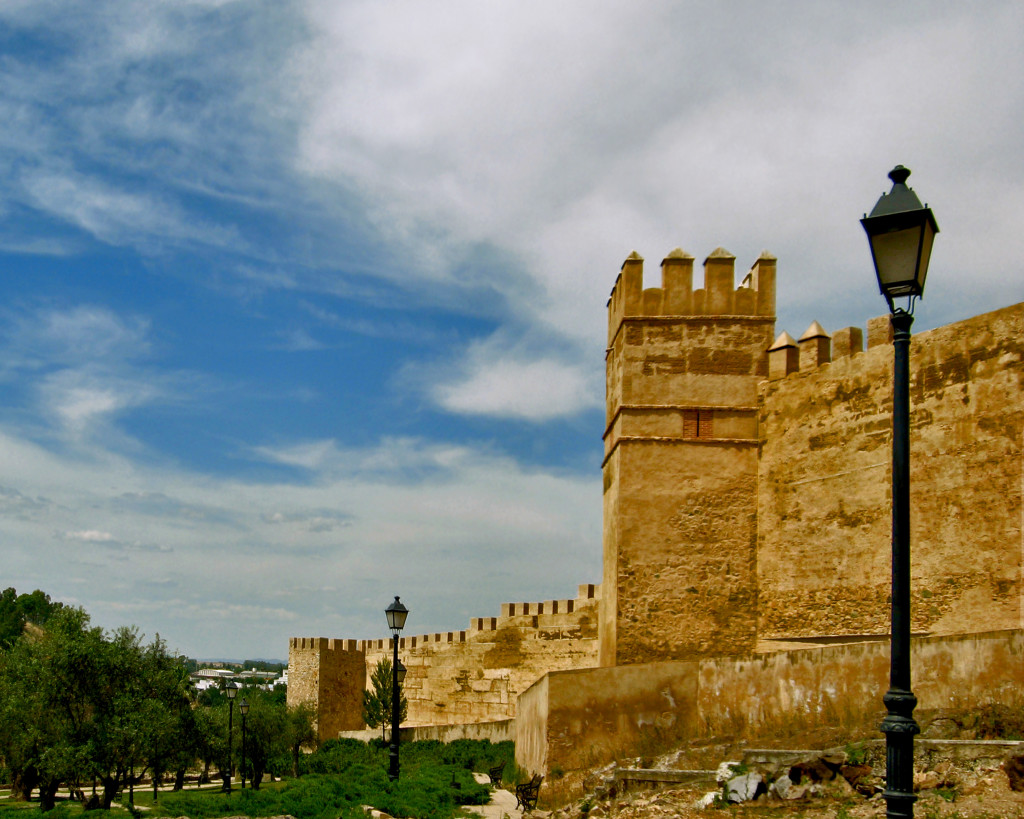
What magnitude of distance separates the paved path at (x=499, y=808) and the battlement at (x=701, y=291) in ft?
24.9

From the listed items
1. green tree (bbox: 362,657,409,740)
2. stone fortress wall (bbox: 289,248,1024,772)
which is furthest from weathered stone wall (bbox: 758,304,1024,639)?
green tree (bbox: 362,657,409,740)

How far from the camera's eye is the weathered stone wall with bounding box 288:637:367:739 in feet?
120

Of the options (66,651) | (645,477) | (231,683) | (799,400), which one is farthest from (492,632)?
(799,400)

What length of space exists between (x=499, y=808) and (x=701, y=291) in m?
8.44

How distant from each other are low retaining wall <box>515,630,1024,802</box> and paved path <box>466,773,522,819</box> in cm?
67

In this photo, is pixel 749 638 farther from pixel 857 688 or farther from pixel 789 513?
pixel 857 688

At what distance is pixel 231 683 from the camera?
24.1m

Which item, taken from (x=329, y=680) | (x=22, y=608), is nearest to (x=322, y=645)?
(x=329, y=680)

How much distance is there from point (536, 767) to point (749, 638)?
3733mm

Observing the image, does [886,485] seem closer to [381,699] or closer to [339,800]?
[339,800]

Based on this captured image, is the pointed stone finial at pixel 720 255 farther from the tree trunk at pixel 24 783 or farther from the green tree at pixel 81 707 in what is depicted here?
the tree trunk at pixel 24 783

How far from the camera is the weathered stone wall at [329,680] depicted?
36.7 metres

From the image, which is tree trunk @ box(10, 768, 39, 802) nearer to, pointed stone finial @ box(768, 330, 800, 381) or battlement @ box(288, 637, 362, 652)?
battlement @ box(288, 637, 362, 652)

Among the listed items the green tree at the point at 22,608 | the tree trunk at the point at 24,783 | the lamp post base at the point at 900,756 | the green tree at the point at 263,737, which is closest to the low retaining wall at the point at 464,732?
the green tree at the point at 263,737
